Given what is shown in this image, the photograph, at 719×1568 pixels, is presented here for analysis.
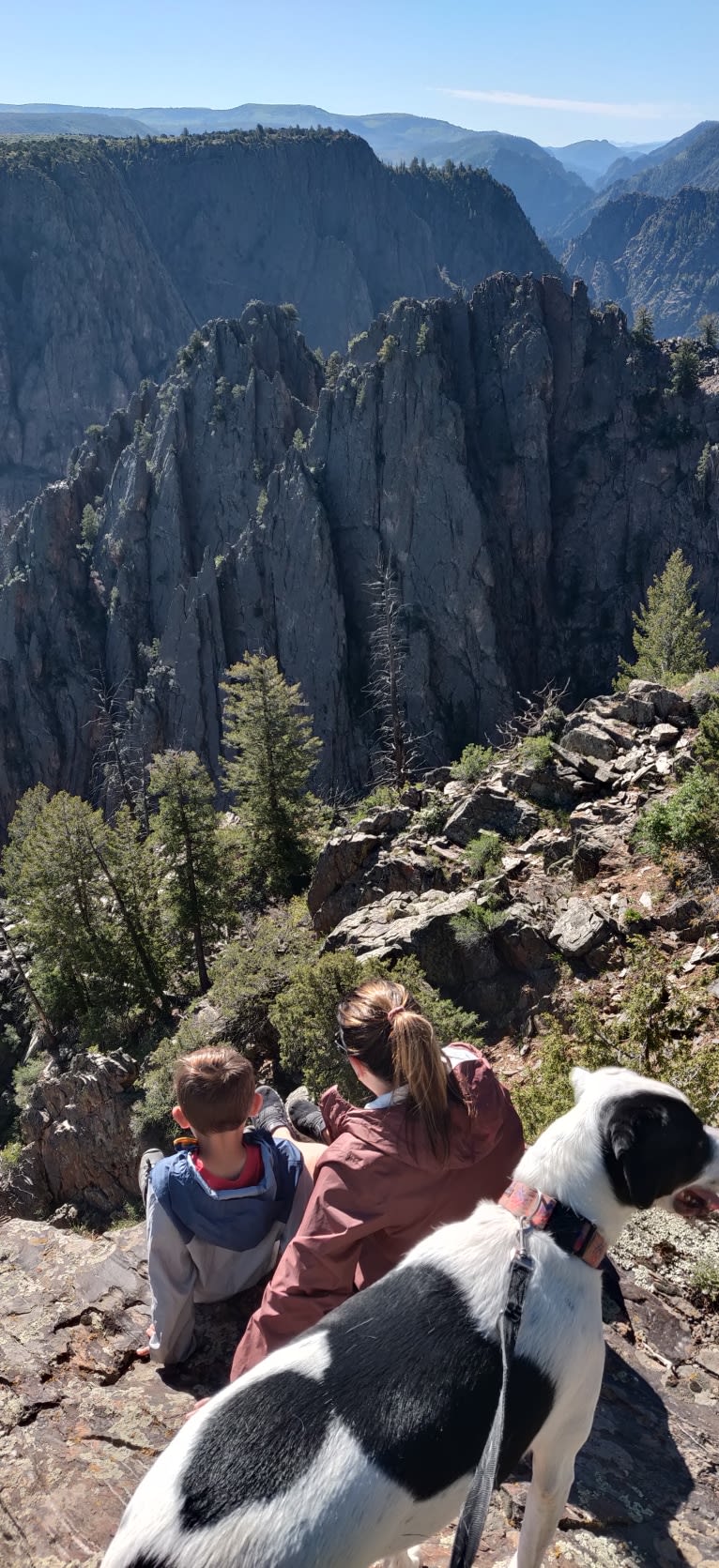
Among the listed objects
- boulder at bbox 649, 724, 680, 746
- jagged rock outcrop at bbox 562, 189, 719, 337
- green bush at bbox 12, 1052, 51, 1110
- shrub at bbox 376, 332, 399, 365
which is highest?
jagged rock outcrop at bbox 562, 189, 719, 337

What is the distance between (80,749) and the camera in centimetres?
6650

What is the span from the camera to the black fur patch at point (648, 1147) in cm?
282

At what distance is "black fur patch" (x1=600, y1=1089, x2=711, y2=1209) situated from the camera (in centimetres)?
282

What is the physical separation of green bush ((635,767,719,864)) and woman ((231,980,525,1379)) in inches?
266

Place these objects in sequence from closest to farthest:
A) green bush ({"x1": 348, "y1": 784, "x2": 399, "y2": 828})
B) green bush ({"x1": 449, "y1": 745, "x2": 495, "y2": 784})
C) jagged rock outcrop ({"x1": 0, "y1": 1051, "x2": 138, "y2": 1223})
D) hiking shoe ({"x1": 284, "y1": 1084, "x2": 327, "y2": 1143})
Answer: hiking shoe ({"x1": 284, "y1": 1084, "x2": 327, "y2": 1143})
jagged rock outcrop ({"x1": 0, "y1": 1051, "x2": 138, "y2": 1223})
green bush ({"x1": 449, "y1": 745, "x2": 495, "y2": 784})
green bush ({"x1": 348, "y1": 784, "x2": 399, "y2": 828})

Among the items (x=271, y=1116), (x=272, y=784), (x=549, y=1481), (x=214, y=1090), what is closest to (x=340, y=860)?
(x=272, y=784)

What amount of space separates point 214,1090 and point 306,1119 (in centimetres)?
143

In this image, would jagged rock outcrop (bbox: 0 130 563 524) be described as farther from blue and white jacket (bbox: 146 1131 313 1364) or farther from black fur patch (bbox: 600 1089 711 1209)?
black fur patch (bbox: 600 1089 711 1209)

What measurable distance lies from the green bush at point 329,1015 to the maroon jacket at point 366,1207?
20.5ft

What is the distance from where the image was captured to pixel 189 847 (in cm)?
2183

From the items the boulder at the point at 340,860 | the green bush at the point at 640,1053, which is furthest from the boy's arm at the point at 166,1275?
the boulder at the point at 340,860

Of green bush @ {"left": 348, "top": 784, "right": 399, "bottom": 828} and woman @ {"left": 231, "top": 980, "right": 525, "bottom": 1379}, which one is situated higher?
woman @ {"left": 231, "top": 980, "right": 525, "bottom": 1379}

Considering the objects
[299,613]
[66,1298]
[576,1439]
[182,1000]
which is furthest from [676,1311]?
[299,613]

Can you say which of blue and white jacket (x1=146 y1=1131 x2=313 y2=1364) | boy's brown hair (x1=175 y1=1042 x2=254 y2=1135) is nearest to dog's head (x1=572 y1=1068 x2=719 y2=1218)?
boy's brown hair (x1=175 y1=1042 x2=254 y2=1135)
